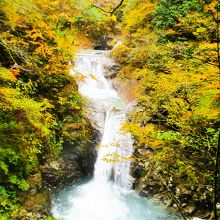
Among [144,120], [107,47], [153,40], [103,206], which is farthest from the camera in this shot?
[107,47]

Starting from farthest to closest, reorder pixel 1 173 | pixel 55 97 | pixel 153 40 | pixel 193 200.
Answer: pixel 153 40 → pixel 55 97 → pixel 193 200 → pixel 1 173

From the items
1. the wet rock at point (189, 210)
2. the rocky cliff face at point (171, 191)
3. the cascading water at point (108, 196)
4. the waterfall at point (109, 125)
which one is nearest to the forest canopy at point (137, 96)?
the rocky cliff face at point (171, 191)

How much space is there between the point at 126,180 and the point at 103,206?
1.43m

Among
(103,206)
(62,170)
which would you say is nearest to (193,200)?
(103,206)

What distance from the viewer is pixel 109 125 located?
9484 millimetres

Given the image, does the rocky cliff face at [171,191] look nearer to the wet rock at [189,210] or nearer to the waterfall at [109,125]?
the wet rock at [189,210]

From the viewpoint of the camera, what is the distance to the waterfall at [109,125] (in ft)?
27.1

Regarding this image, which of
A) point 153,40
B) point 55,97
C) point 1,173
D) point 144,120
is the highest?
point 153,40

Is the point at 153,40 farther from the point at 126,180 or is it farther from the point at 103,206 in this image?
the point at 103,206

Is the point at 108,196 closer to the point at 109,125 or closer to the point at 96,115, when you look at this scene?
the point at 109,125

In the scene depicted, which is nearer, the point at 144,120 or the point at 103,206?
the point at 103,206

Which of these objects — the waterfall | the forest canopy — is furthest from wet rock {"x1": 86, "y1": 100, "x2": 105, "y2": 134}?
the forest canopy

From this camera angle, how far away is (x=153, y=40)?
1066cm

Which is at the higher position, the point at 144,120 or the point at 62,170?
the point at 144,120
